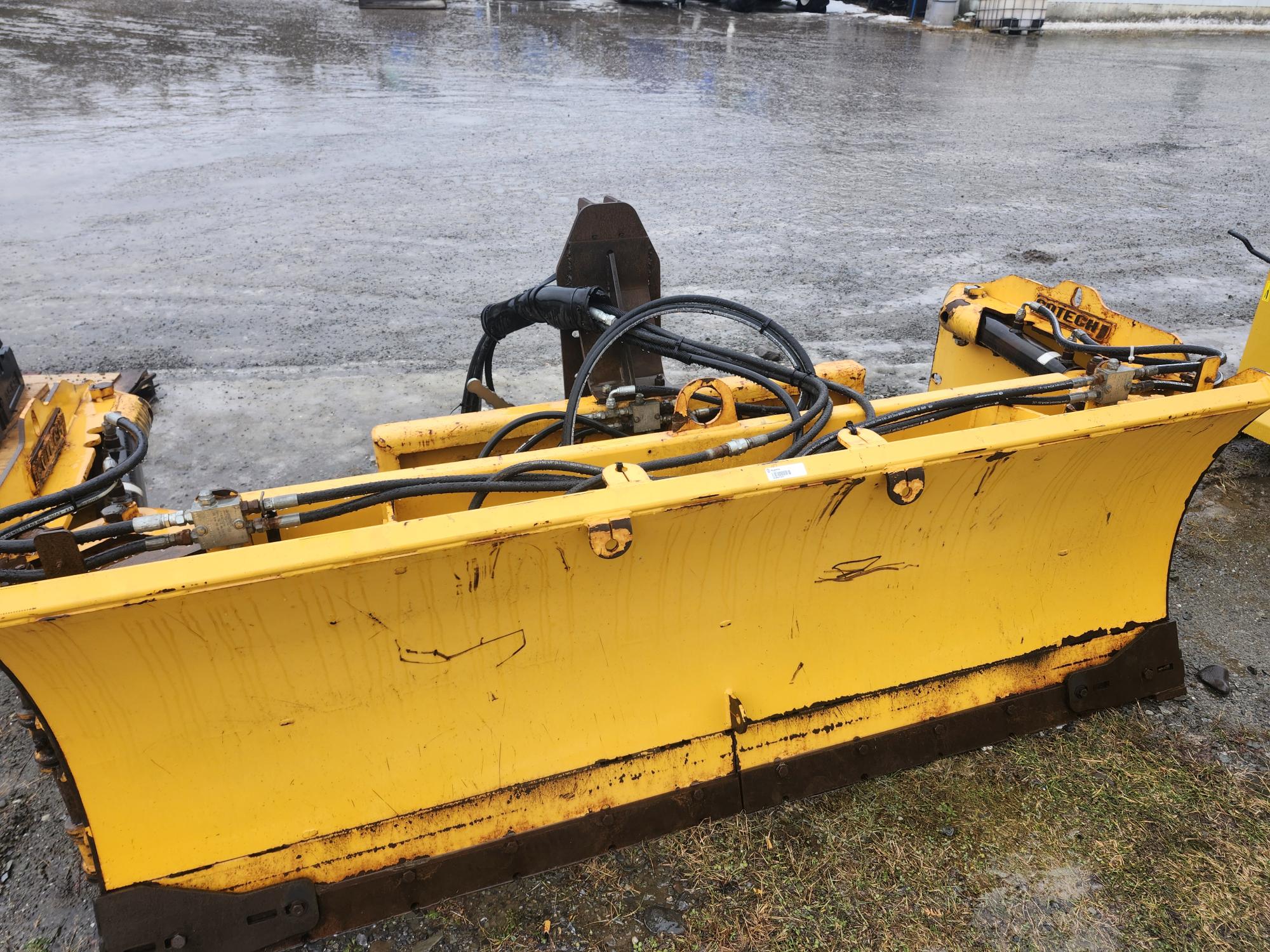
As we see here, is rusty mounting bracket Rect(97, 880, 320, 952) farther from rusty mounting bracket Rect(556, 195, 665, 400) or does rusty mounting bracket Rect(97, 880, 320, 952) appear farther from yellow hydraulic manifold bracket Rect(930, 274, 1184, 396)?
yellow hydraulic manifold bracket Rect(930, 274, 1184, 396)

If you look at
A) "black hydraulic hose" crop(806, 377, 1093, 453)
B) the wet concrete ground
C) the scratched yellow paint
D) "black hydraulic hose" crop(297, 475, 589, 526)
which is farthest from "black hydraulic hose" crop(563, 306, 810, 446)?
the wet concrete ground

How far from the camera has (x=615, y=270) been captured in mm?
2869

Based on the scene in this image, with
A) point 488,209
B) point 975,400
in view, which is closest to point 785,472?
point 975,400

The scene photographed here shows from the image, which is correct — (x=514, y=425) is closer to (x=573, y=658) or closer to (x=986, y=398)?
(x=573, y=658)

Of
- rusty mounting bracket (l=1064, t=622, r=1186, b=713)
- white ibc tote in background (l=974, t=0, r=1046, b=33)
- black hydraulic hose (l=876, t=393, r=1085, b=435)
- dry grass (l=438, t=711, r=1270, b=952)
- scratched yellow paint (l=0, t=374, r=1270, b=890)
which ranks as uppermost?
white ibc tote in background (l=974, t=0, r=1046, b=33)

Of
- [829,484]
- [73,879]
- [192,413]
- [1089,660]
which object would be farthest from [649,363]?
[192,413]

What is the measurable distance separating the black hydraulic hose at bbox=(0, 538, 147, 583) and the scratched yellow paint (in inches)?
8.0

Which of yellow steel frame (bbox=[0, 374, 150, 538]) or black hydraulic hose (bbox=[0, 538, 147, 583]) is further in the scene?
yellow steel frame (bbox=[0, 374, 150, 538])

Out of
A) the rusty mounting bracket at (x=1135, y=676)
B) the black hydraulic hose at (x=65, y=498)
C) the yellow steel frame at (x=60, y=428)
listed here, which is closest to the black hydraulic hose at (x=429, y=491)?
the black hydraulic hose at (x=65, y=498)

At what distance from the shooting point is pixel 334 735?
1960 mm

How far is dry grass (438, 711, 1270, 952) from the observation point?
2117mm

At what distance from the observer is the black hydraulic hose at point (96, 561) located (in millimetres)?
1770

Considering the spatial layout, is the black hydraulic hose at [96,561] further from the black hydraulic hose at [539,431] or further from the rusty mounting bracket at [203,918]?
the black hydraulic hose at [539,431]

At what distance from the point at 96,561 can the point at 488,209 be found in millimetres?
6183
